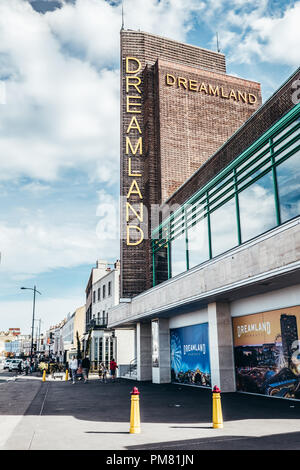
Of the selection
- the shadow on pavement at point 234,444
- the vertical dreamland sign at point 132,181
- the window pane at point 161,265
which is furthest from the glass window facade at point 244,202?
the shadow on pavement at point 234,444

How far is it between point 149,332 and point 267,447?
22181 millimetres

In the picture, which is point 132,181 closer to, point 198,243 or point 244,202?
point 198,243

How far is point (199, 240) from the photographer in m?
20.4

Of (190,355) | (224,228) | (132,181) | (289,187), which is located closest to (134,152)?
(132,181)

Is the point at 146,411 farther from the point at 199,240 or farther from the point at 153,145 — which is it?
the point at 153,145

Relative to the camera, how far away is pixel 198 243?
67.3 ft

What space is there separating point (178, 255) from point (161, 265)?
3488 millimetres

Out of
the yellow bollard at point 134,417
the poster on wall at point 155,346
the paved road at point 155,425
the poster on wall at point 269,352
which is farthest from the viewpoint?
the poster on wall at point 155,346

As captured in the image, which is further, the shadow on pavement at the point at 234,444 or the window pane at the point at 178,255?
the window pane at the point at 178,255

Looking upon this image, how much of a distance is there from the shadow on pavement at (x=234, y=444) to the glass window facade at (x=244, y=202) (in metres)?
6.85

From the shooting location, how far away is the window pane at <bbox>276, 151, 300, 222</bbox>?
13.5 metres

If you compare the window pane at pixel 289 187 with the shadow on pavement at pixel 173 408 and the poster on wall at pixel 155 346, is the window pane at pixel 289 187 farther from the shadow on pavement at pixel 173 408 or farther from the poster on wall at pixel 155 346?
the poster on wall at pixel 155 346

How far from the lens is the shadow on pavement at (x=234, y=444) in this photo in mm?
7759
